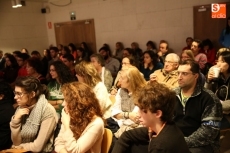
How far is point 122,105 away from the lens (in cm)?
253

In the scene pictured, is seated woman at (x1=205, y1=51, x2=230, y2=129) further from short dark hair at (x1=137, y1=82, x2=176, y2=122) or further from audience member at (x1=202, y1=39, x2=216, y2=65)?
audience member at (x1=202, y1=39, x2=216, y2=65)

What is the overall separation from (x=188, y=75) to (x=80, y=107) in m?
0.98

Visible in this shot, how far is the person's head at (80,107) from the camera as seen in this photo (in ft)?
5.77

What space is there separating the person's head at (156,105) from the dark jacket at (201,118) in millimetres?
677

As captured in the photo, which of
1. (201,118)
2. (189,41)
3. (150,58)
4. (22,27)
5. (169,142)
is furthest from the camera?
(22,27)

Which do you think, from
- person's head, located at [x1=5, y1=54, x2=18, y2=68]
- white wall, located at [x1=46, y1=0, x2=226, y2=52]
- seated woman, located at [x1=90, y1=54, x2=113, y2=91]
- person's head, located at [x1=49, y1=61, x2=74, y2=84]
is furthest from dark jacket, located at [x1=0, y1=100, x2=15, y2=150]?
white wall, located at [x1=46, y1=0, x2=226, y2=52]

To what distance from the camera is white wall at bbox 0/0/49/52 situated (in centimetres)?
770

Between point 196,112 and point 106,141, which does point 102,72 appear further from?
point 106,141

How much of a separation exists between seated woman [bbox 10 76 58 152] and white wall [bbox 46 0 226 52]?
15.4 ft

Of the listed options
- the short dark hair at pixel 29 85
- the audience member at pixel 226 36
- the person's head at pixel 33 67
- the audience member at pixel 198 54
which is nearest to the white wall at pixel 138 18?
the audience member at pixel 226 36

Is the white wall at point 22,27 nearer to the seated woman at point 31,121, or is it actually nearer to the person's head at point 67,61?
the person's head at point 67,61

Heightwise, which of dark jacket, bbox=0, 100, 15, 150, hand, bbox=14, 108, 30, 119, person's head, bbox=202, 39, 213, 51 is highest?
person's head, bbox=202, 39, 213, 51

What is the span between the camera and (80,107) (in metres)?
1.77

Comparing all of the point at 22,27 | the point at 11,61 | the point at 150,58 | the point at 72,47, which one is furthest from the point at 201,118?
the point at 22,27
